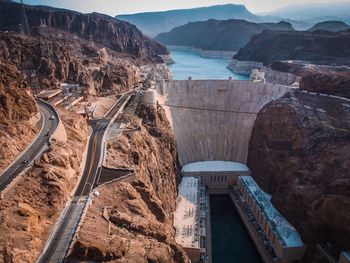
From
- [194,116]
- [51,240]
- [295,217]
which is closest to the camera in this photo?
[51,240]

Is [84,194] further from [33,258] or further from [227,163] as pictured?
[227,163]

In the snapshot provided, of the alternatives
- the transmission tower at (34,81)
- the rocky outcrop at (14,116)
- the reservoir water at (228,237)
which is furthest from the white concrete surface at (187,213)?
the transmission tower at (34,81)

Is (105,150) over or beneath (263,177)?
over

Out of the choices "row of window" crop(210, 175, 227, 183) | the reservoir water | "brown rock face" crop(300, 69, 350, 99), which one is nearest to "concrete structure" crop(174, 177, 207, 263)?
"row of window" crop(210, 175, 227, 183)

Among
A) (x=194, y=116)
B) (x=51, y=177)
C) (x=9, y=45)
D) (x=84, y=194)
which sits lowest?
(x=194, y=116)

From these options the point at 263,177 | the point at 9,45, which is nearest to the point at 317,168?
the point at 263,177

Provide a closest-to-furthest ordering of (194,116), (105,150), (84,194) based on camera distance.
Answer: (84,194)
(105,150)
(194,116)

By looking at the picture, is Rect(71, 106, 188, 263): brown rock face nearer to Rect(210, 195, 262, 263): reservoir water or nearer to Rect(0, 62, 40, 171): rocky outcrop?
Rect(0, 62, 40, 171): rocky outcrop
